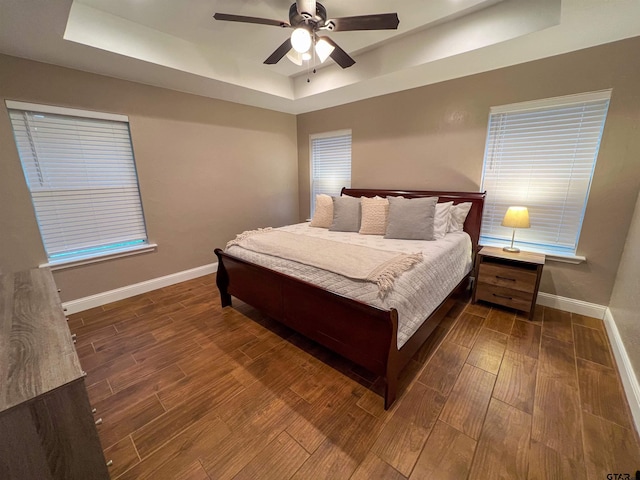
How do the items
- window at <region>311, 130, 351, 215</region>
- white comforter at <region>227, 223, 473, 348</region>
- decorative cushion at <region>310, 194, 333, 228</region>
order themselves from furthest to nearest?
window at <region>311, 130, 351, 215</region> → decorative cushion at <region>310, 194, 333, 228</region> → white comforter at <region>227, 223, 473, 348</region>

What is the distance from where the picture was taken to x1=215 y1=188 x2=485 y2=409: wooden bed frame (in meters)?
1.55

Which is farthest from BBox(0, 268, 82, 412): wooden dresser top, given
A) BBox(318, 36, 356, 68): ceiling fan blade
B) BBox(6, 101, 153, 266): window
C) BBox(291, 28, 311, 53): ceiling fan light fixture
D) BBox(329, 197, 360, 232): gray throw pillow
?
BBox(329, 197, 360, 232): gray throw pillow

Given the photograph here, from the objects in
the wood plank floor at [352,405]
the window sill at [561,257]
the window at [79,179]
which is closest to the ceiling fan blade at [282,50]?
the window at [79,179]

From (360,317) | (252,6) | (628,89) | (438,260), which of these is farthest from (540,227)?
(252,6)

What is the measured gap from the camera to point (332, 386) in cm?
177

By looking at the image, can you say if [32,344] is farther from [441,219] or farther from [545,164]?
[545,164]

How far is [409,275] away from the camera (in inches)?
70.0

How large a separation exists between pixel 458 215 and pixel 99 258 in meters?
3.96

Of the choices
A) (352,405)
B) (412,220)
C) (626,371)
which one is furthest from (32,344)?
(626,371)

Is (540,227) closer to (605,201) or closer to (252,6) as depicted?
(605,201)

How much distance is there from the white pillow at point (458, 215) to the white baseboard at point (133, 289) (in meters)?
3.23

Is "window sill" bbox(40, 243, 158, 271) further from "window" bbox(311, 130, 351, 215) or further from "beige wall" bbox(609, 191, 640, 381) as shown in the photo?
"beige wall" bbox(609, 191, 640, 381)

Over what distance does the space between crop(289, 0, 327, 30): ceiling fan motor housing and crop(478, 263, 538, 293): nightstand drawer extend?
261 centimetres

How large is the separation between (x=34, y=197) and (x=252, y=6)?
2.60 metres
